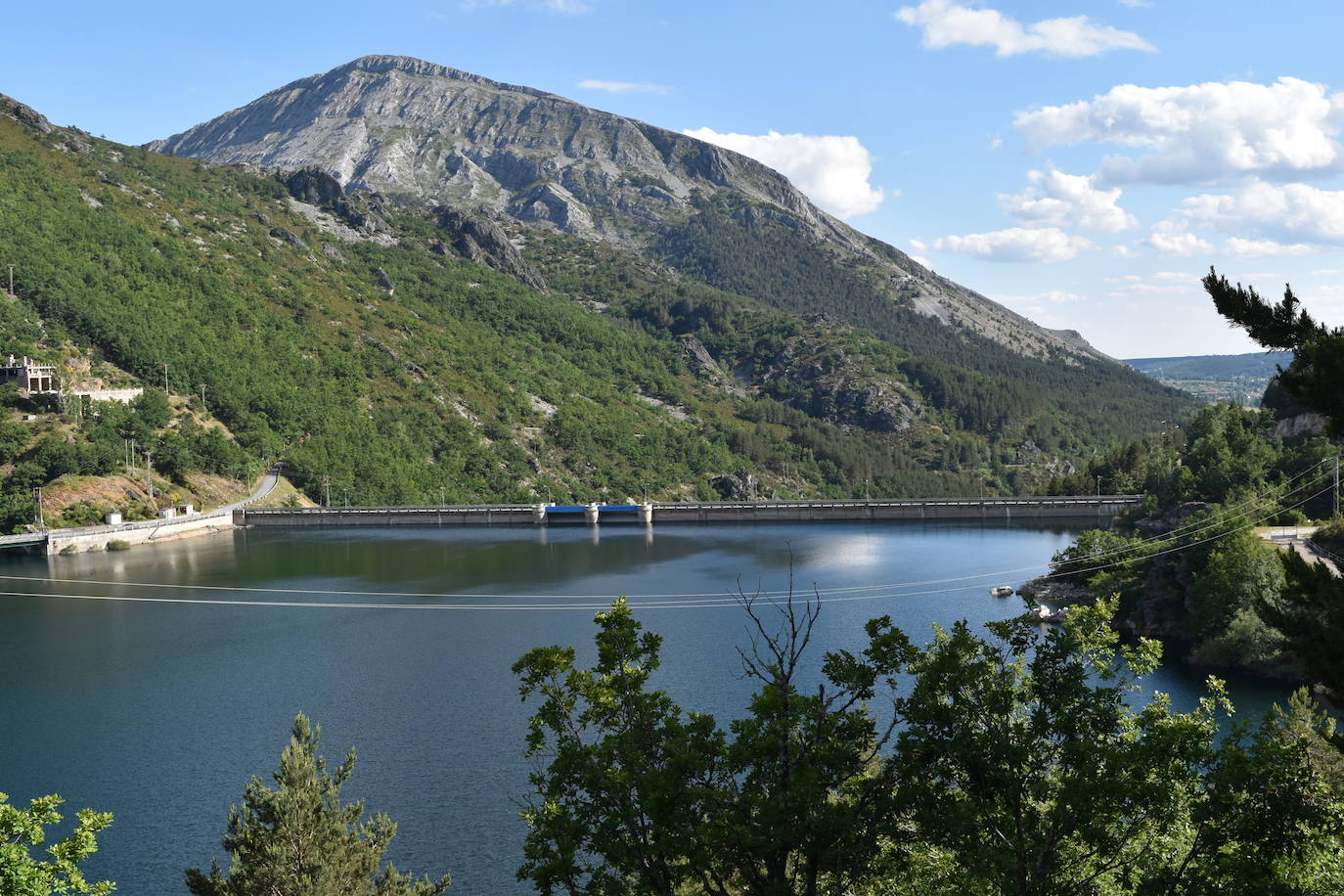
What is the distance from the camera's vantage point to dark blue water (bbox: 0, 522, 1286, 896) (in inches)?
1569

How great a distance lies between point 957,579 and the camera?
8969 cm

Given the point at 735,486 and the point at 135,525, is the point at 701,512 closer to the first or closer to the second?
the point at 735,486

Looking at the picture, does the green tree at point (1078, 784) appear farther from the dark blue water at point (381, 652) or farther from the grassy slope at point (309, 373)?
the grassy slope at point (309, 373)

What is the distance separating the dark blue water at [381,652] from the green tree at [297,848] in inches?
267

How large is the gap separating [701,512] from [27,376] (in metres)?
80.6

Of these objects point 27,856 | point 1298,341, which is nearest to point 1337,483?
point 1298,341

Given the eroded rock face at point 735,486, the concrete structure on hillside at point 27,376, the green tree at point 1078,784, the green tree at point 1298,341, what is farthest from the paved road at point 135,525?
the green tree at point 1298,341

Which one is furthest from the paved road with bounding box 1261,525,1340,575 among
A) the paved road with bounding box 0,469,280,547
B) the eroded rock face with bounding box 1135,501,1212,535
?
the paved road with bounding box 0,469,280,547

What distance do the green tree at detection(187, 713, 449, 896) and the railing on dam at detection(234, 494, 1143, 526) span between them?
110 metres

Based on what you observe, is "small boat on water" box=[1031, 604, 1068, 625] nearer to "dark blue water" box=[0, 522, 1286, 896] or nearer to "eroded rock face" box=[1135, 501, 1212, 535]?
"dark blue water" box=[0, 522, 1286, 896]

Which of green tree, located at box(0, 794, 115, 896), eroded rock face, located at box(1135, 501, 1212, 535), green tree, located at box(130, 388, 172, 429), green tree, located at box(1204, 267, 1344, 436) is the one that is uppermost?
green tree, located at box(130, 388, 172, 429)

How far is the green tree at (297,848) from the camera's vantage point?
992 inches

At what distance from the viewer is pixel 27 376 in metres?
124

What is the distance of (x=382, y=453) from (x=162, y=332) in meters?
34.5
